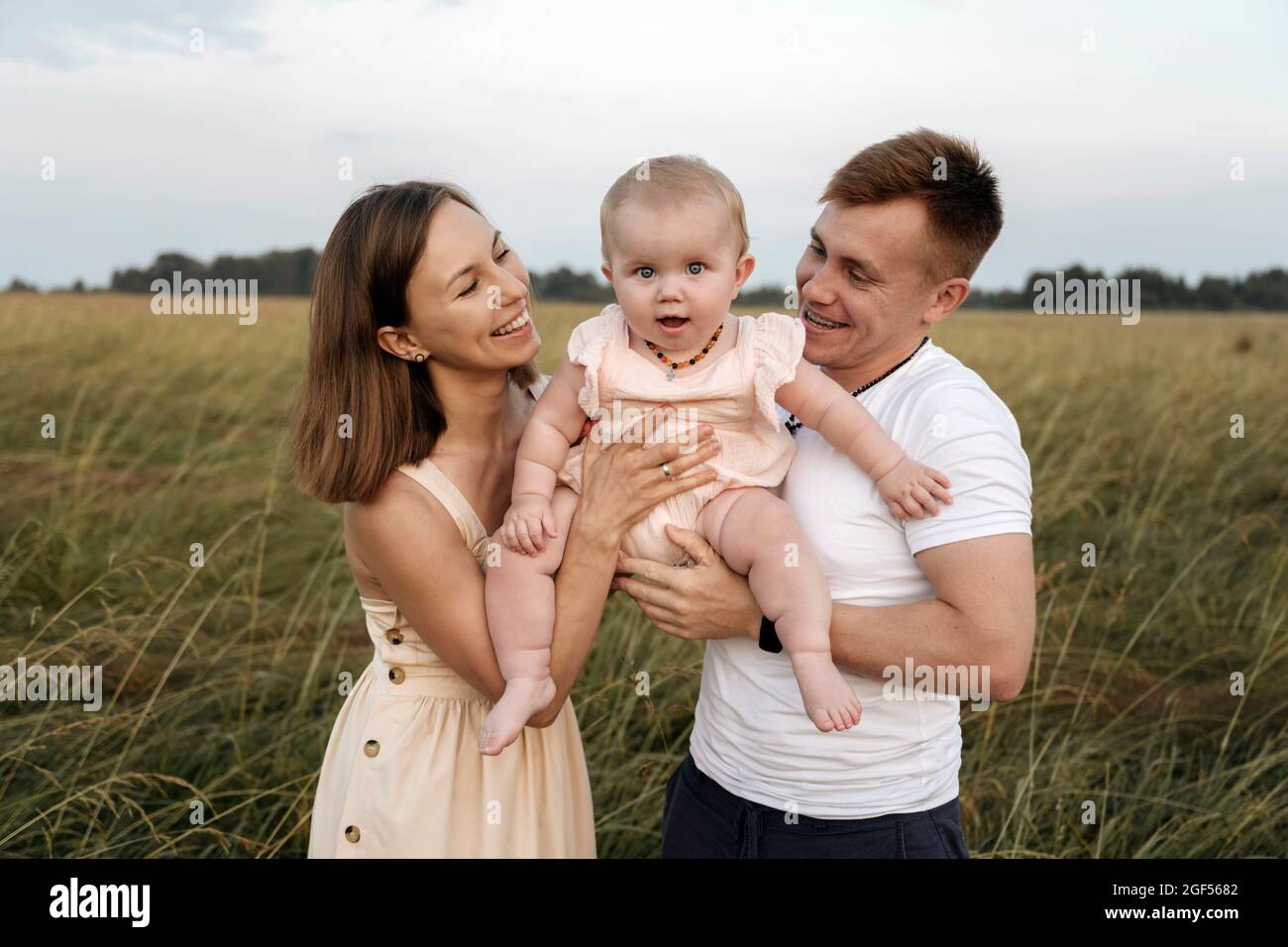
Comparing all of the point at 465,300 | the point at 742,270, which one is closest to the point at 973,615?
the point at 742,270

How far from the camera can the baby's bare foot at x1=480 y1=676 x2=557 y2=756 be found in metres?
2.16

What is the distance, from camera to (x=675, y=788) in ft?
8.18

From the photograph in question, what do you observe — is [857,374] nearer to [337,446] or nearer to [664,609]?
[664,609]

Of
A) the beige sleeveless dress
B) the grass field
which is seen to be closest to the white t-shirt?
the beige sleeveless dress

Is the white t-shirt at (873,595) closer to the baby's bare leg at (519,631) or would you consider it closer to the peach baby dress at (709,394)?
the peach baby dress at (709,394)

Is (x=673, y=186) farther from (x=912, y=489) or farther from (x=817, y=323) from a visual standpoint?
(x=912, y=489)

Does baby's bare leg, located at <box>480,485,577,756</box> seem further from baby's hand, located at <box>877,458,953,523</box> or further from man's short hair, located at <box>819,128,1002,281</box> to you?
man's short hair, located at <box>819,128,1002,281</box>

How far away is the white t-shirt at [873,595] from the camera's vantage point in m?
2.02

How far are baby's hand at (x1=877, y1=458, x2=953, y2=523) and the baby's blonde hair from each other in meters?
0.61

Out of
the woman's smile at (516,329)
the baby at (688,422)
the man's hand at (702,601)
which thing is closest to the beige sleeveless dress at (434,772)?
the baby at (688,422)

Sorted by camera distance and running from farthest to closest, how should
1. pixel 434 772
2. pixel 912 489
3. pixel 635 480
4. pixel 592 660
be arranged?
pixel 592 660 → pixel 434 772 → pixel 635 480 → pixel 912 489

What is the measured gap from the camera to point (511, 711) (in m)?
2.17

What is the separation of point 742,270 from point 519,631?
0.90 meters
